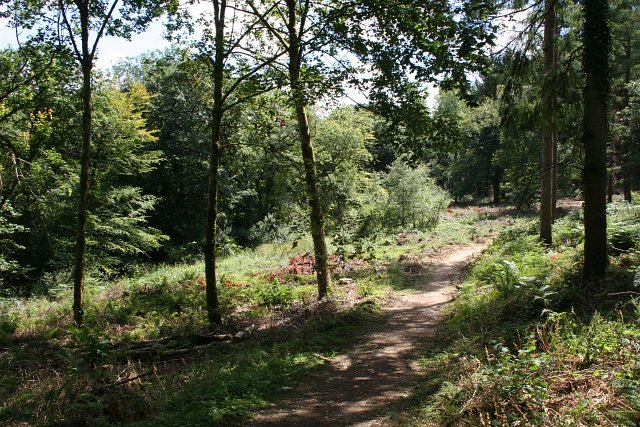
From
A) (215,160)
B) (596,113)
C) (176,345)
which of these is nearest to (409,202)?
(215,160)

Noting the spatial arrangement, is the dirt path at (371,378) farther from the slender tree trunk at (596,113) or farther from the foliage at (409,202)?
the foliage at (409,202)

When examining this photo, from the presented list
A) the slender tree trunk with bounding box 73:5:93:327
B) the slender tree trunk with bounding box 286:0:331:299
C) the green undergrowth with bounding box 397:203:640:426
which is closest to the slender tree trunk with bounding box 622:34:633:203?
the green undergrowth with bounding box 397:203:640:426

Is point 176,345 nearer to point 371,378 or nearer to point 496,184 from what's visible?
point 371,378

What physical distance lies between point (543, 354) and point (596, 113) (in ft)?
16.3

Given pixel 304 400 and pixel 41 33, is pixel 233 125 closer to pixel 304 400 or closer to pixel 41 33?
pixel 41 33

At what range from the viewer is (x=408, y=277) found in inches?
551

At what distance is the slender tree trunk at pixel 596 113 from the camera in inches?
289

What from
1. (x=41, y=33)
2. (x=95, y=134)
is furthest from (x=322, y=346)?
(x=95, y=134)

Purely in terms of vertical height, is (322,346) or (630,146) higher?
(630,146)

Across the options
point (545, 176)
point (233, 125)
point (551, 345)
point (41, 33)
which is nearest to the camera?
point (551, 345)

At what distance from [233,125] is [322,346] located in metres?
6.42

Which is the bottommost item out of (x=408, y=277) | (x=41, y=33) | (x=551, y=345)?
(x=408, y=277)

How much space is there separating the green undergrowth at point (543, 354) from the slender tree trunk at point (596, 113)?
992 mm

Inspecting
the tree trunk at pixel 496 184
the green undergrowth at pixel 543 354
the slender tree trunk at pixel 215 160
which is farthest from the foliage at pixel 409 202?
the slender tree trunk at pixel 215 160
